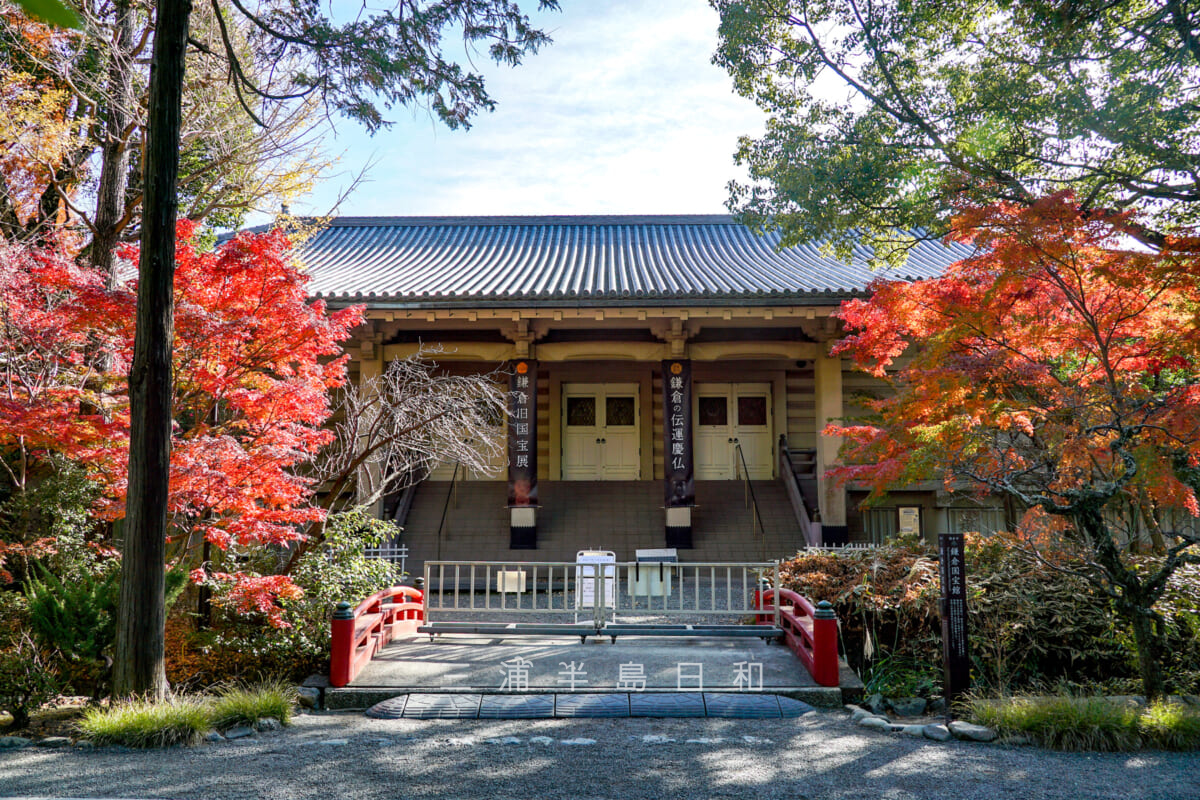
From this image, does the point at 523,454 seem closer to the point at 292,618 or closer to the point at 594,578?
the point at 594,578

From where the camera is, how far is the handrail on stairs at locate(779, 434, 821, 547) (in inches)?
523

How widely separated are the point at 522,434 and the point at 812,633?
7.15 meters

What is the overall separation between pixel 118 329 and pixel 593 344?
7.93 meters

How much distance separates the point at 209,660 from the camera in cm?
745

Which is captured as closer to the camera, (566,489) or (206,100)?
(206,100)

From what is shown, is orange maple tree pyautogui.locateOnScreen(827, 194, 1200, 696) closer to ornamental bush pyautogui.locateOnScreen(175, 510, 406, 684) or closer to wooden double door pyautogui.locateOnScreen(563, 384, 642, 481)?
ornamental bush pyautogui.locateOnScreen(175, 510, 406, 684)

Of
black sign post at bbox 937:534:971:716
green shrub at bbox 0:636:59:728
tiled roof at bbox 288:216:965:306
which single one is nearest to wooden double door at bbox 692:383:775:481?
tiled roof at bbox 288:216:965:306

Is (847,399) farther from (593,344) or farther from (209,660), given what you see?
(209,660)

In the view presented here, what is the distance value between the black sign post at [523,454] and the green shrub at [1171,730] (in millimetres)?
9160

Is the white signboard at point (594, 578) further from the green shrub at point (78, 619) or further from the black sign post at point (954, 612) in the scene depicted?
the green shrub at point (78, 619)

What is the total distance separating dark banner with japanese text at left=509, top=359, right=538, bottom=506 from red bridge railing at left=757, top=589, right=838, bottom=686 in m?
5.47

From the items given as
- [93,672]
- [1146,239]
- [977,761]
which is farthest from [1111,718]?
[93,672]

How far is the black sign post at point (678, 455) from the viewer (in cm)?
1348

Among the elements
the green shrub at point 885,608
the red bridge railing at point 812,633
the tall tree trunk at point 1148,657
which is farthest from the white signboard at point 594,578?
the tall tree trunk at point 1148,657
